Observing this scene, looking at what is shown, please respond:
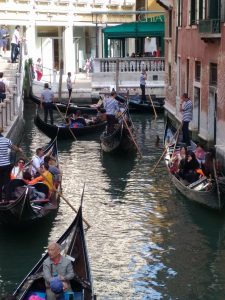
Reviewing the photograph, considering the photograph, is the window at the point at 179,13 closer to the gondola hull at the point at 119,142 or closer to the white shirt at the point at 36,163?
the gondola hull at the point at 119,142

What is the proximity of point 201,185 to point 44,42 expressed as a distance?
15.7 m

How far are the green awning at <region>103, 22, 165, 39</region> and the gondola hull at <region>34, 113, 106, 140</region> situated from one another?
18.0 feet

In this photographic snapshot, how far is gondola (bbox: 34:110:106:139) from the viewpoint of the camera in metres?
12.7

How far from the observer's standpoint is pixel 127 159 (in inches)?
437

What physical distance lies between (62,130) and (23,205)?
20.5 ft

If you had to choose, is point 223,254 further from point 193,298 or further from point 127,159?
point 127,159

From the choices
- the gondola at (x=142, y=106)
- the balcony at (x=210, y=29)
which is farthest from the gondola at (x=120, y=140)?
the gondola at (x=142, y=106)

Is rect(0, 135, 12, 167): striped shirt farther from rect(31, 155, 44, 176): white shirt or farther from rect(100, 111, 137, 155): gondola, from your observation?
rect(100, 111, 137, 155): gondola

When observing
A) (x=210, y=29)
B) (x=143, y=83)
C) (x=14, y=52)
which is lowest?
(x=143, y=83)

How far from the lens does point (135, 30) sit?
59.7 ft

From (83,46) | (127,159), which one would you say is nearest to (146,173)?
(127,159)

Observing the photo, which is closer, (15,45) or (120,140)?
(120,140)

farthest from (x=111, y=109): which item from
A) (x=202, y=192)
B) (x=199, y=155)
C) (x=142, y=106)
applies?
(x=142, y=106)

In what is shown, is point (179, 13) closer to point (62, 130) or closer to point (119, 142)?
point (62, 130)
